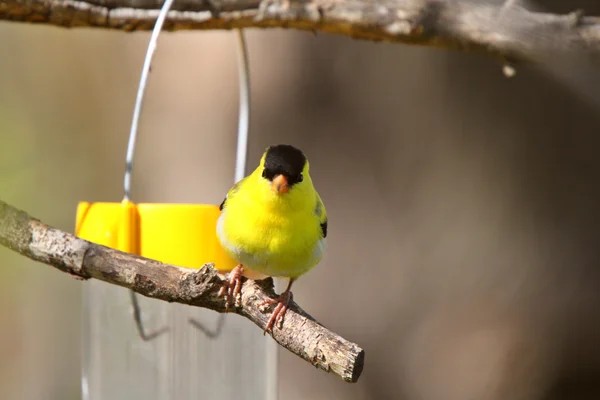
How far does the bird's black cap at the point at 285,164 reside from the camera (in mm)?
1987

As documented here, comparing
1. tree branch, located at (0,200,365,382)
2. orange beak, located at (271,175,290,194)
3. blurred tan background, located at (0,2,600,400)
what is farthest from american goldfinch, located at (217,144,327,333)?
blurred tan background, located at (0,2,600,400)

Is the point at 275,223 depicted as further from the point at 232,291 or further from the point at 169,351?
the point at 169,351

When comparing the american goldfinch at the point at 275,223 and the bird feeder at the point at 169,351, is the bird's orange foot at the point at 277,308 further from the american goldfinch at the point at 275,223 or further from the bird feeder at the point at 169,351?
the bird feeder at the point at 169,351

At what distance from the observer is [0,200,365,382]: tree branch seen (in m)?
1.64

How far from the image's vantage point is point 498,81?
3.57 m

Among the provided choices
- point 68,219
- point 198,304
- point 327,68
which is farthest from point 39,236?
point 68,219

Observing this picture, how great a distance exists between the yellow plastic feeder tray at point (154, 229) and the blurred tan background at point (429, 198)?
151 centimetres

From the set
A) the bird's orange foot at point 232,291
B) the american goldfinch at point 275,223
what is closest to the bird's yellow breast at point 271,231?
the american goldfinch at point 275,223

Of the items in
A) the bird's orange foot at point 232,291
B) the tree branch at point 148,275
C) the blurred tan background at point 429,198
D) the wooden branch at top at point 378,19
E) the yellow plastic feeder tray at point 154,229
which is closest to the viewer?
the tree branch at point 148,275

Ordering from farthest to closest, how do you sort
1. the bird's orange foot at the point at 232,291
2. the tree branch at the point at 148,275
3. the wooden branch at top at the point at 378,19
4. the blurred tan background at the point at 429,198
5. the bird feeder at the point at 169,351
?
1. the blurred tan background at the point at 429,198
2. the bird feeder at the point at 169,351
3. the wooden branch at top at the point at 378,19
4. the bird's orange foot at the point at 232,291
5. the tree branch at the point at 148,275

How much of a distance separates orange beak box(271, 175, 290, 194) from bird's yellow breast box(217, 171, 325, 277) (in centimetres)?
3

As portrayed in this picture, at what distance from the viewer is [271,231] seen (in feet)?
6.51

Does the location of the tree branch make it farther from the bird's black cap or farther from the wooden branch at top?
the wooden branch at top

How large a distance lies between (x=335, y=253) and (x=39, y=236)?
181cm
